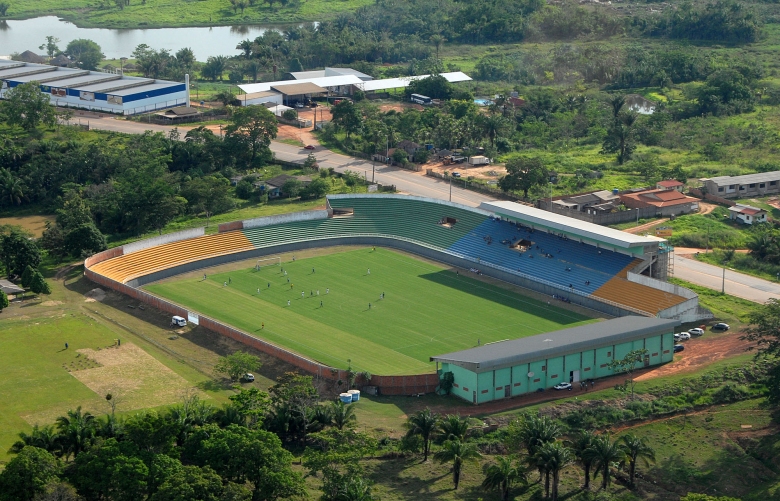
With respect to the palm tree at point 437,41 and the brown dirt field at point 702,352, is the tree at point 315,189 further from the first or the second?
the palm tree at point 437,41

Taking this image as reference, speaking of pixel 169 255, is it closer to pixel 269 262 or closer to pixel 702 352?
pixel 269 262

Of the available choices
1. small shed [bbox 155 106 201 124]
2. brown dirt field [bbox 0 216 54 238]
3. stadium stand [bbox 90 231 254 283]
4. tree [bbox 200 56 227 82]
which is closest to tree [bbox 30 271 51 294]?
stadium stand [bbox 90 231 254 283]

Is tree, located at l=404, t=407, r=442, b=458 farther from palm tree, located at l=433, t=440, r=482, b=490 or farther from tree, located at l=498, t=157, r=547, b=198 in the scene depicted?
tree, located at l=498, t=157, r=547, b=198

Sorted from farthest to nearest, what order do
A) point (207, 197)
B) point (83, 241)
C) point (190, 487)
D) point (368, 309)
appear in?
1. point (207, 197)
2. point (83, 241)
3. point (368, 309)
4. point (190, 487)

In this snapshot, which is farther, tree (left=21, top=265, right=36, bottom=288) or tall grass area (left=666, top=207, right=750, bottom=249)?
tall grass area (left=666, top=207, right=750, bottom=249)


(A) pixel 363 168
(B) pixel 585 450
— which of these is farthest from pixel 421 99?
(B) pixel 585 450

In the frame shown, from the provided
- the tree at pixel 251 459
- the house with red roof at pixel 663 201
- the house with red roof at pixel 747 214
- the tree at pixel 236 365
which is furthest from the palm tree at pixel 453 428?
the house with red roof at pixel 747 214
